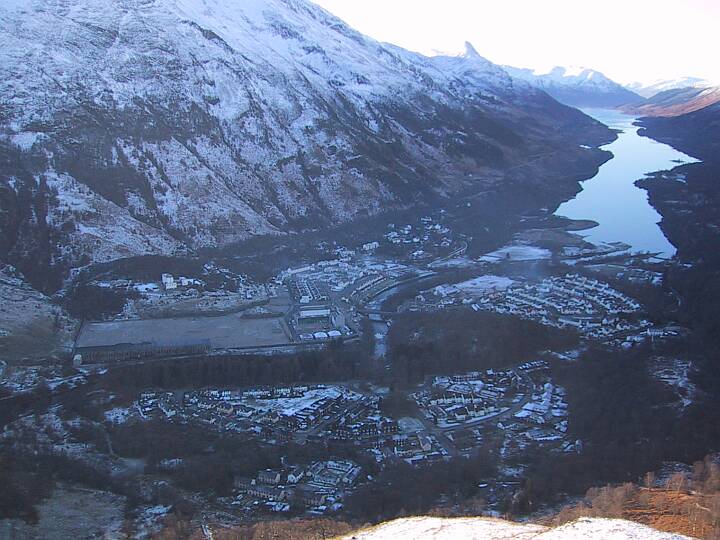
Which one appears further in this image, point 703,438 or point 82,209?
point 82,209

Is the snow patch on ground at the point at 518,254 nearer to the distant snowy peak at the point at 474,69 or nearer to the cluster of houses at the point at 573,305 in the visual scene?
the cluster of houses at the point at 573,305

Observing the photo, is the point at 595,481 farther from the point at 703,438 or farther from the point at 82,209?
the point at 82,209

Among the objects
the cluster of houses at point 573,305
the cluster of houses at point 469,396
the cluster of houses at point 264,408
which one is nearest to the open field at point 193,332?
the cluster of houses at point 264,408

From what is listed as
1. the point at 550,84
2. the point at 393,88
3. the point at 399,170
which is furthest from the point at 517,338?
the point at 550,84

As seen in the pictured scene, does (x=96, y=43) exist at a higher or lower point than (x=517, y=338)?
higher

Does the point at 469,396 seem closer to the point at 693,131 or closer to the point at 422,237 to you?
the point at 422,237
